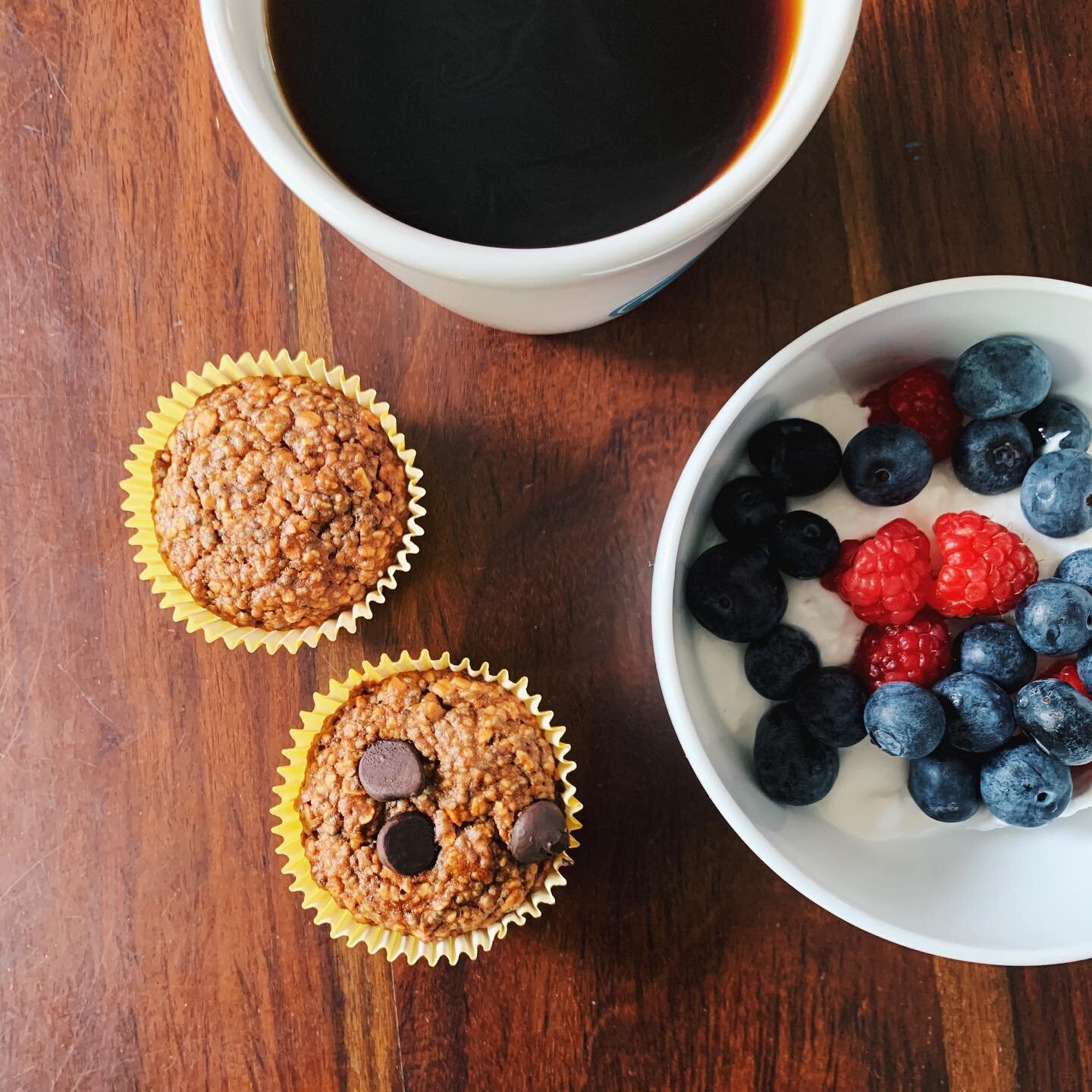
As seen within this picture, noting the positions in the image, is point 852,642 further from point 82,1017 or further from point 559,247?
point 82,1017

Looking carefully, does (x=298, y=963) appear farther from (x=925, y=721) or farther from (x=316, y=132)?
(x=316, y=132)

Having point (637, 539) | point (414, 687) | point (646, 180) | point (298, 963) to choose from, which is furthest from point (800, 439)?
point (298, 963)

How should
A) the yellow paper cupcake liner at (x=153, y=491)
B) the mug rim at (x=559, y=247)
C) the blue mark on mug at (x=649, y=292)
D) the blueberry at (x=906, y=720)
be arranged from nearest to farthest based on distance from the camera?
the mug rim at (x=559, y=247) → the blue mark on mug at (x=649, y=292) → the blueberry at (x=906, y=720) → the yellow paper cupcake liner at (x=153, y=491)

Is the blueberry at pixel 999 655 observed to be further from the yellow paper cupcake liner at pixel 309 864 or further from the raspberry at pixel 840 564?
the yellow paper cupcake liner at pixel 309 864

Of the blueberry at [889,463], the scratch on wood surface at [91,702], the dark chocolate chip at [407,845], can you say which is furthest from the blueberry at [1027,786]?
the scratch on wood surface at [91,702]

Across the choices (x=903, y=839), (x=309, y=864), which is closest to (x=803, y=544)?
(x=903, y=839)

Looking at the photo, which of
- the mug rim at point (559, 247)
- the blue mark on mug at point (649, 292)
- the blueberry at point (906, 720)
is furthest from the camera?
the blueberry at point (906, 720)
